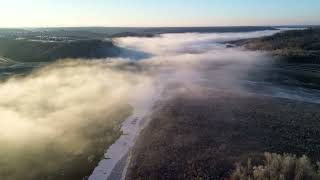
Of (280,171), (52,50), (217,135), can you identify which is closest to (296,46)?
(52,50)

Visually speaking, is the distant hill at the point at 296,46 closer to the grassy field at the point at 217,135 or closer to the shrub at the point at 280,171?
the grassy field at the point at 217,135

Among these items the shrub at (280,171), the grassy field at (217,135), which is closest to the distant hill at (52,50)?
the grassy field at (217,135)

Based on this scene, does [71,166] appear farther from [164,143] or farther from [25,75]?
[25,75]

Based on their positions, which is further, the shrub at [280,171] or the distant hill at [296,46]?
the distant hill at [296,46]

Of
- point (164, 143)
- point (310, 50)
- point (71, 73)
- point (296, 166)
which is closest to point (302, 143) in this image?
point (296, 166)

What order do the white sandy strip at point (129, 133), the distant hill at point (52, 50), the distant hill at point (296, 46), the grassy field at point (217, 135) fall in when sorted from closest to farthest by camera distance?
the grassy field at point (217, 135) → the white sandy strip at point (129, 133) → the distant hill at point (296, 46) → the distant hill at point (52, 50)
